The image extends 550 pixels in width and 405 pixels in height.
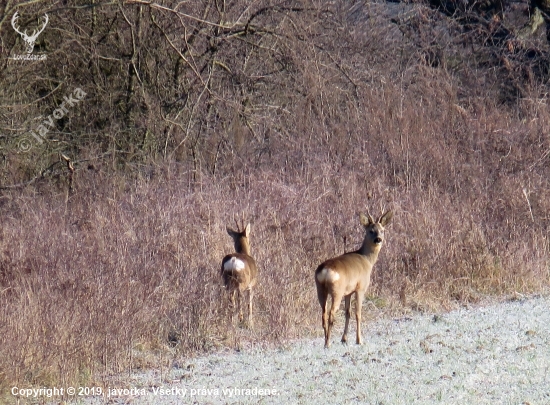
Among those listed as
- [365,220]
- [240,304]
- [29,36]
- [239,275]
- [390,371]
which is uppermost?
[29,36]

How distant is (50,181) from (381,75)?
6.00 metres

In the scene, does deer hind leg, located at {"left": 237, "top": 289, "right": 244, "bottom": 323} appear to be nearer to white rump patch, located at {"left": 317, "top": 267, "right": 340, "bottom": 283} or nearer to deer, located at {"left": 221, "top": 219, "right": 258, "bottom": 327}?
deer, located at {"left": 221, "top": 219, "right": 258, "bottom": 327}

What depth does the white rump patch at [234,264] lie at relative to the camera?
8602 millimetres

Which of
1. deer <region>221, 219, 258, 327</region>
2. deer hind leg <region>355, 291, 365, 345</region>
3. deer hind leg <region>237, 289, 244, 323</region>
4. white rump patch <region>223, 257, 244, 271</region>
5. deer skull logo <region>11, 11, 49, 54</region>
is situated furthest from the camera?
deer skull logo <region>11, 11, 49, 54</region>

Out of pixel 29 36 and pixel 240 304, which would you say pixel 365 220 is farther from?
pixel 29 36

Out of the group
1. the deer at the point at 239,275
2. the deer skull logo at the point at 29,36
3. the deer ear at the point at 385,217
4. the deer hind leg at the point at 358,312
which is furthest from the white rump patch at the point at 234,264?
the deer skull logo at the point at 29,36

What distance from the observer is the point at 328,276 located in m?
7.29

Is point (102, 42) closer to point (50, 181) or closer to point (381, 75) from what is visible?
point (50, 181)

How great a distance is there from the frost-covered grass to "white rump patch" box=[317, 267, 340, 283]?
549mm

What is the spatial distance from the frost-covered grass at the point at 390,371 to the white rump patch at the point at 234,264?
119cm

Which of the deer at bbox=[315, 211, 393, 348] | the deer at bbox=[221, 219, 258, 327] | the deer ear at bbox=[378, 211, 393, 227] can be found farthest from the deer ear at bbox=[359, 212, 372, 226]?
the deer at bbox=[221, 219, 258, 327]

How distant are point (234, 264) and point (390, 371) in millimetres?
2604

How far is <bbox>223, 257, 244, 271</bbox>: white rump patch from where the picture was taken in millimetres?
8602

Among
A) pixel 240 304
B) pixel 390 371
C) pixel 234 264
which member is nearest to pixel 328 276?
pixel 390 371
